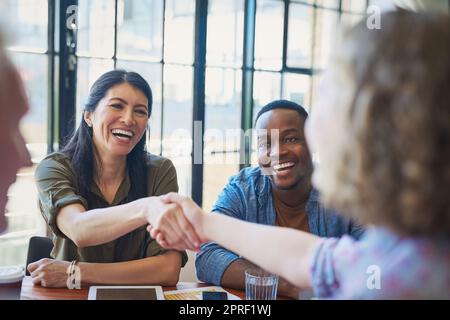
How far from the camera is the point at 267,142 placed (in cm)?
172

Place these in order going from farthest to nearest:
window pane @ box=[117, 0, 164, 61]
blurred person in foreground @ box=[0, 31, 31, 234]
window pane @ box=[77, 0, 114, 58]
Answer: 1. window pane @ box=[117, 0, 164, 61]
2. window pane @ box=[77, 0, 114, 58]
3. blurred person in foreground @ box=[0, 31, 31, 234]

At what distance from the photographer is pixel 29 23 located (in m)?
1.45

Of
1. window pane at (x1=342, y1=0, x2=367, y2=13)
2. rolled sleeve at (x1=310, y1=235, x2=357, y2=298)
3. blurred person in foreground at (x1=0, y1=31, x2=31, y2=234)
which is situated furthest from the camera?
window pane at (x1=342, y1=0, x2=367, y2=13)

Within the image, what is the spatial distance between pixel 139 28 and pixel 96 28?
0.53ft

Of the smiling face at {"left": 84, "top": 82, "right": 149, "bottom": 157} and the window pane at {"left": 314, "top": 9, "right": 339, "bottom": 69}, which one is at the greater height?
the window pane at {"left": 314, "top": 9, "right": 339, "bottom": 69}

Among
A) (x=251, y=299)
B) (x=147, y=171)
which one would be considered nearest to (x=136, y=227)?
(x=147, y=171)

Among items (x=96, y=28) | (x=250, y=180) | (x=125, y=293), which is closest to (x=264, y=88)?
(x=250, y=180)

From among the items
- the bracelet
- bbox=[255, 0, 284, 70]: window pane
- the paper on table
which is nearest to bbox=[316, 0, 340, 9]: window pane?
bbox=[255, 0, 284, 70]: window pane

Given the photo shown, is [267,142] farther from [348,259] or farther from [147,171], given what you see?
[348,259]

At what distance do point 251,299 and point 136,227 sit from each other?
0.37 metres

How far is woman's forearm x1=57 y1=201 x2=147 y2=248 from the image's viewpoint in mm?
1407

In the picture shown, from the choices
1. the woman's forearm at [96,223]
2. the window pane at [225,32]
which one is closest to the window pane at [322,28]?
the window pane at [225,32]

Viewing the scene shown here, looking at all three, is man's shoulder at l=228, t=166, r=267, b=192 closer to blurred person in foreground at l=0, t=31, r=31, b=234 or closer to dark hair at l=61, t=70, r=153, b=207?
dark hair at l=61, t=70, r=153, b=207

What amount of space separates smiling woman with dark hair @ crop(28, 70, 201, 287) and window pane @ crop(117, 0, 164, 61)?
129mm
